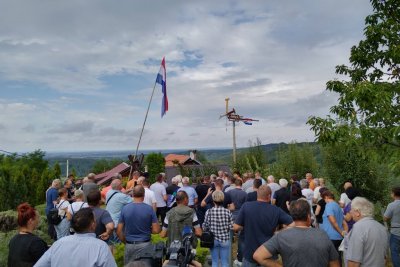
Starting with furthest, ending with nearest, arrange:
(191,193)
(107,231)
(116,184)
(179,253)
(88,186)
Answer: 1. (191,193)
2. (88,186)
3. (116,184)
4. (107,231)
5. (179,253)

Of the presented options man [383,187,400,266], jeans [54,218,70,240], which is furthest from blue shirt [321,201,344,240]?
jeans [54,218,70,240]

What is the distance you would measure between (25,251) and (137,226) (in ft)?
6.60

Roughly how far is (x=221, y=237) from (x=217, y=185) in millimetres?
2439

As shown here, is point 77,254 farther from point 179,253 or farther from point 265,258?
point 265,258

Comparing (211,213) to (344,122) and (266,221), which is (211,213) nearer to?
(266,221)

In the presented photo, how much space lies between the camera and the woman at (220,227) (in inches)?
250

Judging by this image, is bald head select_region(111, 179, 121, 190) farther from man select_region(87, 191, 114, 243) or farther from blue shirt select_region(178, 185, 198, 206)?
blue shirt select_region(178, 185, 198, 206)

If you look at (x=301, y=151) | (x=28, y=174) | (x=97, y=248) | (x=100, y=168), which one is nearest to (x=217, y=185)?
(x=97, y=248)

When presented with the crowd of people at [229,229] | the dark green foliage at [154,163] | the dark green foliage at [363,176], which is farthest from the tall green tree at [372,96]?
the dark green foliage at [154,163]

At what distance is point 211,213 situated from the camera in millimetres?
6418

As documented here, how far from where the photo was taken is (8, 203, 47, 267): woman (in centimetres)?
401

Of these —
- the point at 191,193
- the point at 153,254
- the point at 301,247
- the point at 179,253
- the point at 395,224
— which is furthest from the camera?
the point at 191,193

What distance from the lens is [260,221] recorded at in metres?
5.31

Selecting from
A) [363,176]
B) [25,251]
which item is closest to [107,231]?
[25,251]
